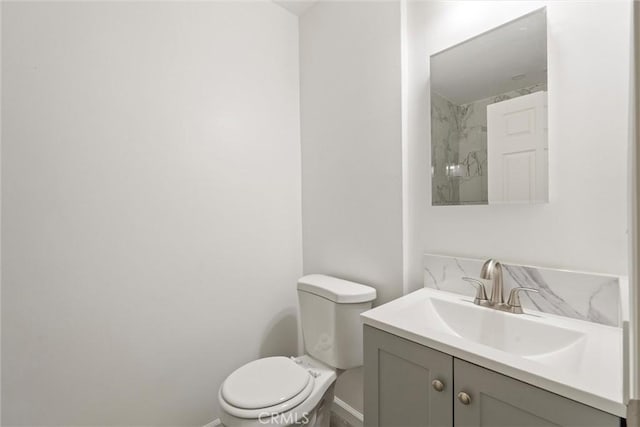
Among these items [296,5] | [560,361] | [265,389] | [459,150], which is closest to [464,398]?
[560,361]

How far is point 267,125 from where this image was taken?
171 centimetres

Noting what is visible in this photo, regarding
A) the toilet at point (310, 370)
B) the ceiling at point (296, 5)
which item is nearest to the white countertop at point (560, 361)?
the toilet at point (310, 370)

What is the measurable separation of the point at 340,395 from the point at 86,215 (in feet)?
5.07

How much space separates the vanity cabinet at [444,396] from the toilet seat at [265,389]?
31cm

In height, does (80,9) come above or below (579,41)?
above

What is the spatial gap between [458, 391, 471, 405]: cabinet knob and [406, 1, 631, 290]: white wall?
565mm

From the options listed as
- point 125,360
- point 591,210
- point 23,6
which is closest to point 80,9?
point 23,6

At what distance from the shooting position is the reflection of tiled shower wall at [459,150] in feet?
3.72

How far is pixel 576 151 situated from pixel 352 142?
36.4 inches

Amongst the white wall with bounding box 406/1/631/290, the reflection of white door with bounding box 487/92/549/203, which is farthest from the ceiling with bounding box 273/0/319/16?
the reflection of white door with bounding box 487/92/549/203

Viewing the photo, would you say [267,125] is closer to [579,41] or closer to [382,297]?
[382,297]

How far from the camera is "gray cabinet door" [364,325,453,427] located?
79 centimetres

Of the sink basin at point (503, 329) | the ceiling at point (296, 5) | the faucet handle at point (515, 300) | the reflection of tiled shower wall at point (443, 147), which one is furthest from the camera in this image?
the ceiling at point (296, 5)

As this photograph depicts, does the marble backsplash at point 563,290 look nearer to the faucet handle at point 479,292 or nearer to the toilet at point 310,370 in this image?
the faucet handle at point 479,292
